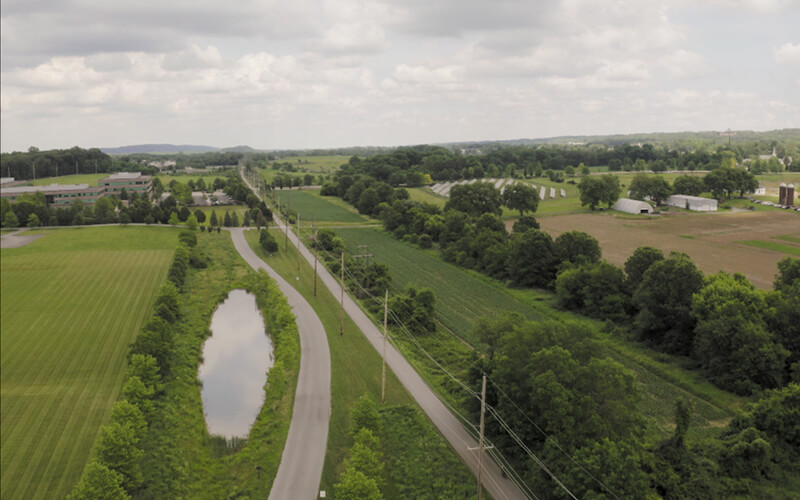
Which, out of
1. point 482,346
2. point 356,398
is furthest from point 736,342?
point 356,398

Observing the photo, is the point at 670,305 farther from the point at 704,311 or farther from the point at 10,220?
the point at 10,220

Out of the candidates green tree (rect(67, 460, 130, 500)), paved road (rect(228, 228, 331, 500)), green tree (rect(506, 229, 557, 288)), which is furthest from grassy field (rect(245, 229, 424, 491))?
green tree (rect(506, 229, 557, 288))

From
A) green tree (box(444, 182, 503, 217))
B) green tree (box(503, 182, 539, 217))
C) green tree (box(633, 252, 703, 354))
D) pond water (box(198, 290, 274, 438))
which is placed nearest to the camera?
pond water (box(198, 290, 274, 438))

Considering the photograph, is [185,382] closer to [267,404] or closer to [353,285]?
[267,404]

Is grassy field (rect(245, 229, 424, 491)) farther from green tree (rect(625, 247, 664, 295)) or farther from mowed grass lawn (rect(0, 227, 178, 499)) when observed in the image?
green tree (rect(625, 247, 664, 295))

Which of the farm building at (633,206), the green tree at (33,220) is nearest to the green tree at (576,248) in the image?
the farm building at (633,206)

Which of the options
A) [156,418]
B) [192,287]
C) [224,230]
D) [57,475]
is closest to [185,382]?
[156,418]
